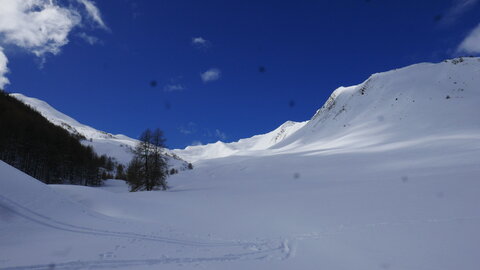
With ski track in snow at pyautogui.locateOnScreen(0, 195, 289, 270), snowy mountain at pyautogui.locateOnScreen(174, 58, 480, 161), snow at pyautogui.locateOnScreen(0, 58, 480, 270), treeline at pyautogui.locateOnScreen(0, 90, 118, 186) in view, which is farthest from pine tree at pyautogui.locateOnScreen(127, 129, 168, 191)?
treeline at pyautogui.locateOnScreen(0, 90, 118, 186)

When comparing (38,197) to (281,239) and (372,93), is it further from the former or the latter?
(372,93)

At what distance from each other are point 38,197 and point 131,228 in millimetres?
4705

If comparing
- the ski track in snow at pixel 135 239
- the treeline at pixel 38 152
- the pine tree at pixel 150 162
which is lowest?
the ski track in snow at pixel 135 239

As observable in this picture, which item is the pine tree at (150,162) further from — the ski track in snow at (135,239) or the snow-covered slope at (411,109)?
the snow-covered slope at (411,109)

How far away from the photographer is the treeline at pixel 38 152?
51.4m

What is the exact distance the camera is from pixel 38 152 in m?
54.9

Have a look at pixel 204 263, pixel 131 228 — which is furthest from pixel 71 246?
pixel 204 263

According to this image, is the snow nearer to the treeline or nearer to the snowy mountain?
the snowy mountain

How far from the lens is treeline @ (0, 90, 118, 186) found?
169 feet

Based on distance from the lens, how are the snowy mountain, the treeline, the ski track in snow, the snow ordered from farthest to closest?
the treeline
the snowy mountain
the snow
the ski track in snow

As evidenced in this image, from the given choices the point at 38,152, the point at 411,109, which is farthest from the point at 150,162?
the point at 411,109

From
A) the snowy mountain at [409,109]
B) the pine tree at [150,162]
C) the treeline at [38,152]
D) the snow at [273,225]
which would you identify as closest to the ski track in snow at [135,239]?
the snow at [273,225]

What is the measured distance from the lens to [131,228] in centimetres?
1039

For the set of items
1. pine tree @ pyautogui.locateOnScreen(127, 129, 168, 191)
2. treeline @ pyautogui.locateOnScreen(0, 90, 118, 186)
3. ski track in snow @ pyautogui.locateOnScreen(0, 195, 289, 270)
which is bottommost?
ski track in snow @ pyautogui.locateOnScreen(0, 195, 289, 270)
